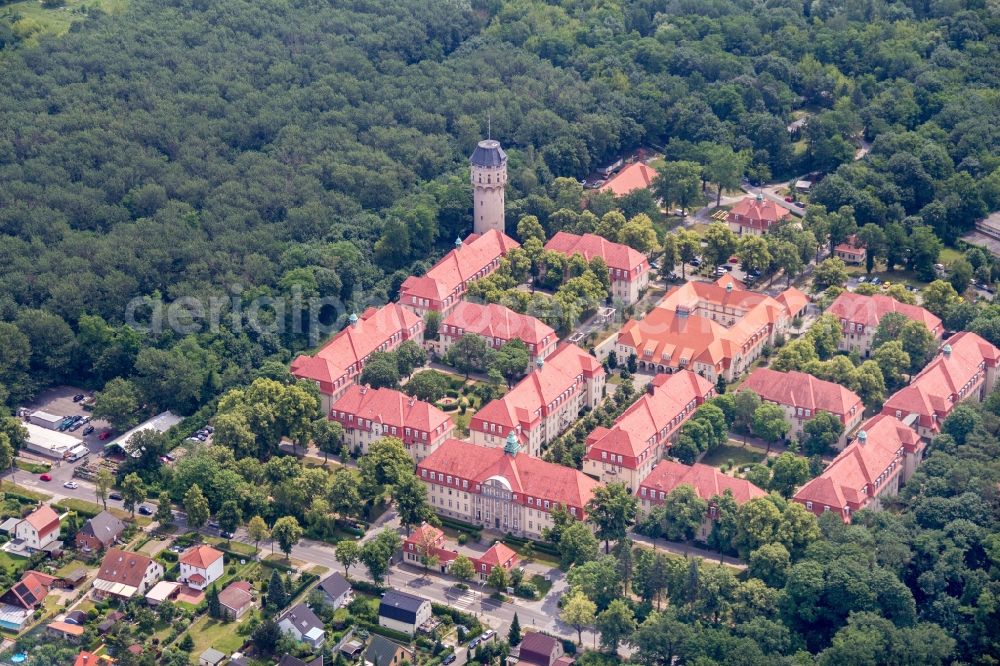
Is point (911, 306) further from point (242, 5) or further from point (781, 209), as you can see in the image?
point (242, 5)

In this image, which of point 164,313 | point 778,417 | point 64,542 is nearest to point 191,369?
point 164,313

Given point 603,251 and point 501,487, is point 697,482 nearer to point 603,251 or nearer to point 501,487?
point 501,487

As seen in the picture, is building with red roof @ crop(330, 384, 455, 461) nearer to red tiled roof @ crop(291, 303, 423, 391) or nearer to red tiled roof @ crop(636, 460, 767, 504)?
red tiled roof @ crop(291, 303, 423, 391)

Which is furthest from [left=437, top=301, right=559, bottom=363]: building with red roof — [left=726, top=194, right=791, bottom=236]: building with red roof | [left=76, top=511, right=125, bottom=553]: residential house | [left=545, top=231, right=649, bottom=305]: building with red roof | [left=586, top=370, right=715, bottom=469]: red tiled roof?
[left=76, top=511, right=125, bottom=553]: residential house

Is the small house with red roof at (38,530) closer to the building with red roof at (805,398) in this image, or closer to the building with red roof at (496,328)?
the building with red roof at (496,328)

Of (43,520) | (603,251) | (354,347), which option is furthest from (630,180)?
(43,520)

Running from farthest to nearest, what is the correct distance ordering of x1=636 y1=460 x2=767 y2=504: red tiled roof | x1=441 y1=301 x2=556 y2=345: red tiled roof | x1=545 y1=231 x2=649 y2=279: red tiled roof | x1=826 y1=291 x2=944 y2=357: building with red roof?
x1=545 y1=231 x2=649 y2=279: red tiled roof → x1=826 y1=291 x2=944 y2=357: building with red roof → x1=441 y1=301 x2=556 y2=345: red tiled roof → x1=636 y1=460 x2=767 y2=504: red tiled roof
